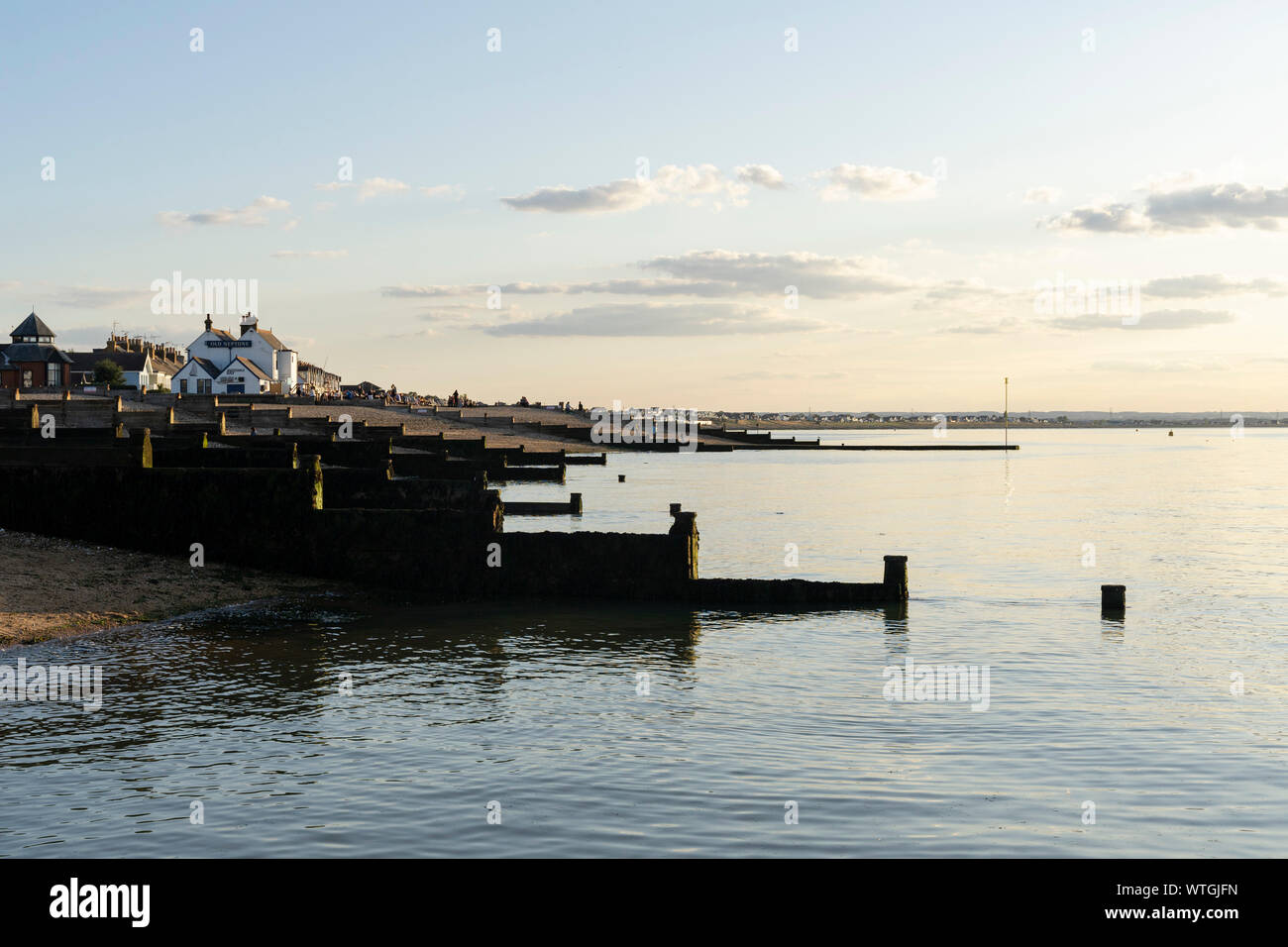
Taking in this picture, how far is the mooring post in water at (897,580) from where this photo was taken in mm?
25672

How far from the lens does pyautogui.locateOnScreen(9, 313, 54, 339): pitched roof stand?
132750 mm

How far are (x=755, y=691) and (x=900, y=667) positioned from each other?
3.23 m

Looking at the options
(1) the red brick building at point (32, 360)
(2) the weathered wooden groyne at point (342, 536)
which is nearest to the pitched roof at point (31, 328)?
(1) the red brick building at point (32, 360)

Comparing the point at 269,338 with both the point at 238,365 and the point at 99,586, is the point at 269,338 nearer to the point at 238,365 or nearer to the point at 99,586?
the point at 238,365

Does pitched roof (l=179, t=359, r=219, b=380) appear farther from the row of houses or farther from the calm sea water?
the calm sea water

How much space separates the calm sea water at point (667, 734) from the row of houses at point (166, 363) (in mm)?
113271

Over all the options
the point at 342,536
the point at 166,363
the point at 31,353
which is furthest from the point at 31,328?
the point at 342,536

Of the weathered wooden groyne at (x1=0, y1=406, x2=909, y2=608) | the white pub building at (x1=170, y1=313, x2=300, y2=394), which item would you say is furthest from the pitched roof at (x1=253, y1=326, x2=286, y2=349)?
the weathered wooden groyne at (x1=0, y1=406, x2=909, y2=608)

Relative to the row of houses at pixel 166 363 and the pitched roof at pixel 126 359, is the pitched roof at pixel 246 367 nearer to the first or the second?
the row of houses at pixel 166 363
